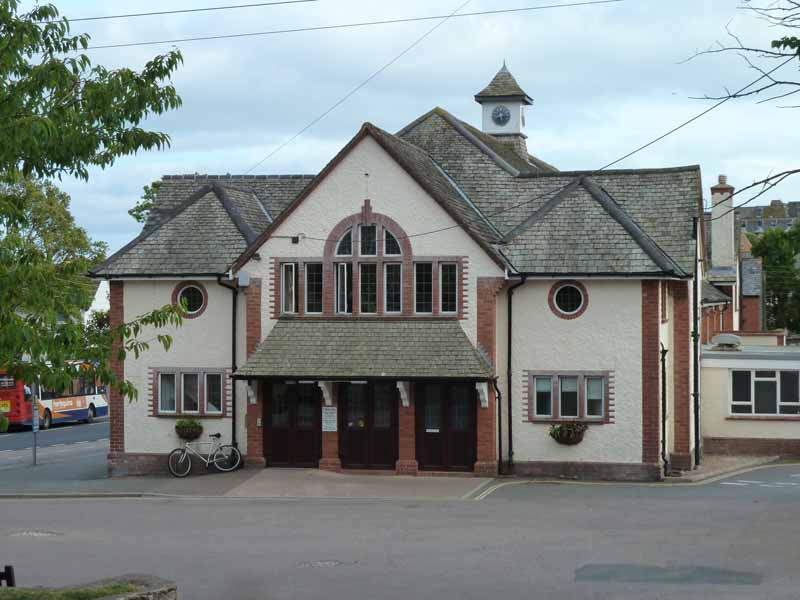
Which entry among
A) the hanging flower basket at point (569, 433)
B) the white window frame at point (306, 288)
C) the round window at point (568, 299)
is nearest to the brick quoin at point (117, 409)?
the white window frame at point (306, 288)

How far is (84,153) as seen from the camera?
47.5 ft

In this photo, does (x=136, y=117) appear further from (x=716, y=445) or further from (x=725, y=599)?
(x=716, y=445)

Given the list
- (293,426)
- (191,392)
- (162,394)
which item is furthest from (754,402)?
(162,394)

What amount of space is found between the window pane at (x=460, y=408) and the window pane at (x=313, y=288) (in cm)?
400

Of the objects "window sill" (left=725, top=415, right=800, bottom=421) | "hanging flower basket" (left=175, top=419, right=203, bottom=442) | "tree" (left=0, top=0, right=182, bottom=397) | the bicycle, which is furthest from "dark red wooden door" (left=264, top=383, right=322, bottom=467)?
"tree" (left=0, top=0, right=182, bottom=397)

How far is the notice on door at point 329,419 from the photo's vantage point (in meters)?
31.2

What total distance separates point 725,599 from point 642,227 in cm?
1781

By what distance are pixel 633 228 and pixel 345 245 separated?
6.98 m

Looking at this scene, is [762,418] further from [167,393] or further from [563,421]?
[167,393]

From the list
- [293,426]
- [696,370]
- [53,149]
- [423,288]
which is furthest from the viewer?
[696,370]

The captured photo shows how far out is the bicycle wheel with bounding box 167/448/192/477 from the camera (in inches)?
1249

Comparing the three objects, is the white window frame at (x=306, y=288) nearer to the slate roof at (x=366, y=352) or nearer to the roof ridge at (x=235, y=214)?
the slate roof at (x=366, y=352)

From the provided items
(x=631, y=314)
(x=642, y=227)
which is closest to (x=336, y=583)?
(x=631, y=314)

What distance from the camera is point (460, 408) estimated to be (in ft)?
→ 101
